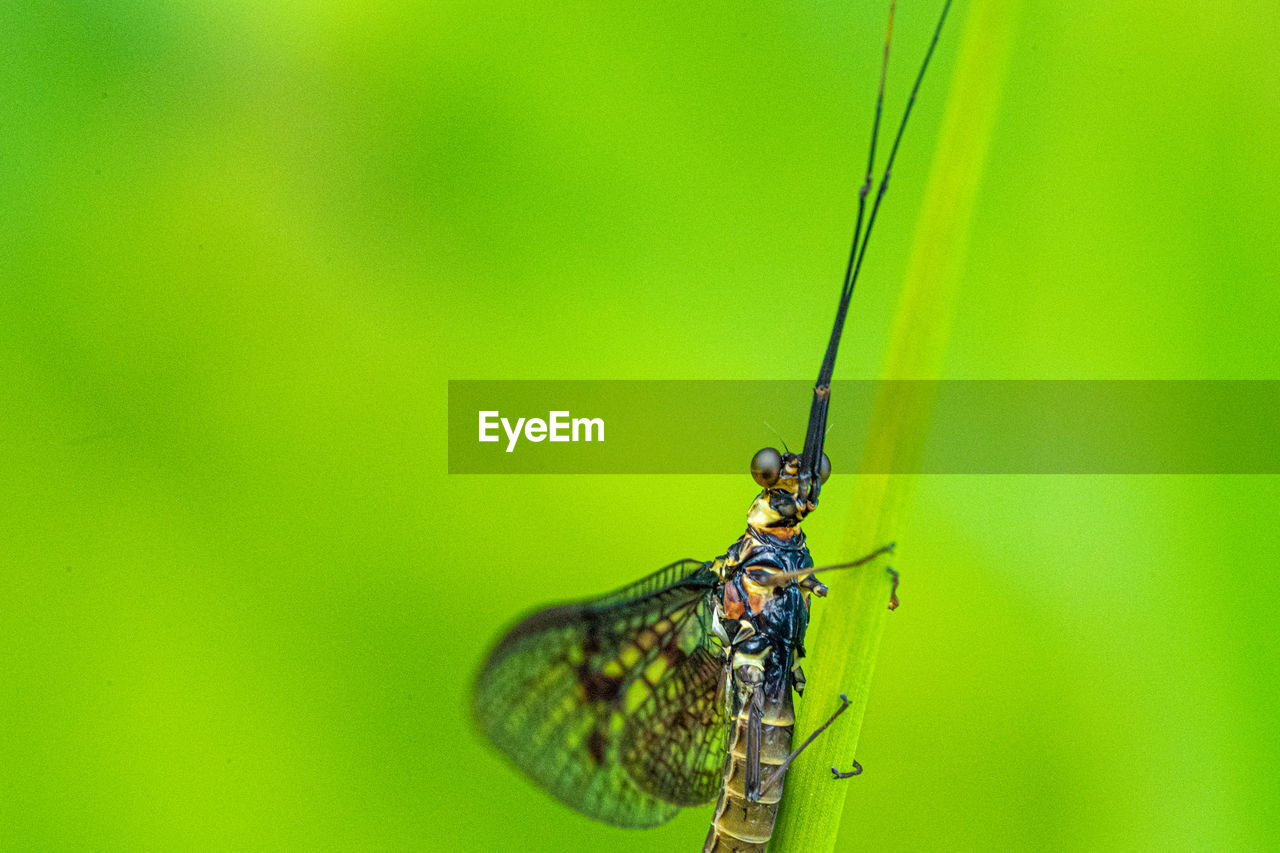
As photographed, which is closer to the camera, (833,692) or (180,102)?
(833,692)

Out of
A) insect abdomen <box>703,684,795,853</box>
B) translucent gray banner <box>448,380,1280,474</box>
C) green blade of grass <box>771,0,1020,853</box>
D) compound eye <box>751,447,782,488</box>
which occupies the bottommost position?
insect abdomen <box>703,684,795,853</box>

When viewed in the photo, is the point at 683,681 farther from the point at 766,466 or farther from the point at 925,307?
the point at 925,307

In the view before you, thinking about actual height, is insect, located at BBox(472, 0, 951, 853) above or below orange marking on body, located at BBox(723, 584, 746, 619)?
below

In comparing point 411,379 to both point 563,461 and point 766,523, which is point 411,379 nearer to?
point 563,461

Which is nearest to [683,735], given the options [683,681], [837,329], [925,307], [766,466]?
[683,681]

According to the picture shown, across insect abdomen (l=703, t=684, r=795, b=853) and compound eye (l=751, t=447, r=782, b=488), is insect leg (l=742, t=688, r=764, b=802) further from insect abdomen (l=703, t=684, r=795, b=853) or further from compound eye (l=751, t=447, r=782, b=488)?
compound eye (l=751, t=447, r=782, b=488)

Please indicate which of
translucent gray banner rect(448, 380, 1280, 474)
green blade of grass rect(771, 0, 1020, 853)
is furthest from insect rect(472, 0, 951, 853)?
green blade of grass rect(771, 0, 1020, 853)

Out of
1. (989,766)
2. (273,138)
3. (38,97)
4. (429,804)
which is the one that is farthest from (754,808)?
(38,97)
